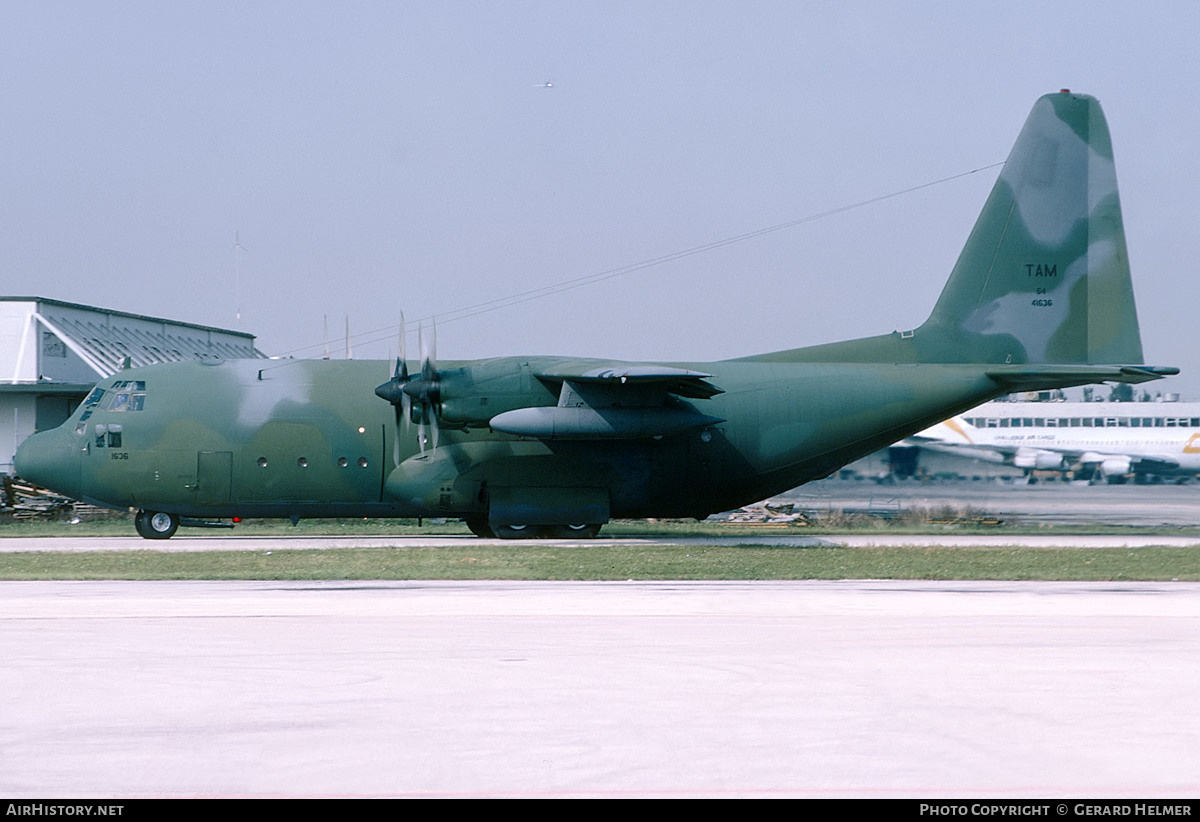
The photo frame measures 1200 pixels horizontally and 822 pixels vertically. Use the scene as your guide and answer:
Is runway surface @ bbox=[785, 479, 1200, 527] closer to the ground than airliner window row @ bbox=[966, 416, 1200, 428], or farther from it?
closer to the ground

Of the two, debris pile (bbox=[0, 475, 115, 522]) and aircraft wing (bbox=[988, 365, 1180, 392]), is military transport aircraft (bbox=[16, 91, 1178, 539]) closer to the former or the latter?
aircraft wing (bbox=[988, 365, 1180, 392])

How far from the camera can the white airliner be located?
5222 cm

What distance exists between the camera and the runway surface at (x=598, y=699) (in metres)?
7.23

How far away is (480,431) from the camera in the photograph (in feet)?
96.1

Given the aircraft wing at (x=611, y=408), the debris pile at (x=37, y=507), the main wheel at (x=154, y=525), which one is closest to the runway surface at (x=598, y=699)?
the aircraft wing at (x=611, y=408)

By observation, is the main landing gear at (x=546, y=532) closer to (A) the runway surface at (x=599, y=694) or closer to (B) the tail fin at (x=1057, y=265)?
(B) the tail fin at (x=1057, y=265)

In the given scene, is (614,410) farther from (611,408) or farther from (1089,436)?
(1089,436)

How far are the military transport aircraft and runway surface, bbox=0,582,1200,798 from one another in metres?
12.7

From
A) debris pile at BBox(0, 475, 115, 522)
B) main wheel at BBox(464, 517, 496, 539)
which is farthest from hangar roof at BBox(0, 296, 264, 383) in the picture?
main wheel at BBox(464, 517, 496, 539)

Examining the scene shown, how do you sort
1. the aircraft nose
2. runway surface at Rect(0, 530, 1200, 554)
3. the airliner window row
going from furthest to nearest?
the airliner window row, the aircraft nose, runway surface at Rect(0, 530, 1200, 554)

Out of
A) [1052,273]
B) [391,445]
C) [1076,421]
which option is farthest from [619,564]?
[1076,421]

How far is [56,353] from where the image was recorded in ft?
154

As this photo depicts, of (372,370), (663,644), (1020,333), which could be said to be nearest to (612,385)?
(372,370)
